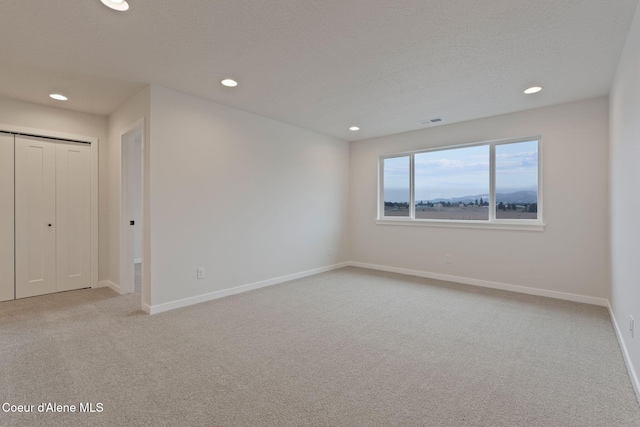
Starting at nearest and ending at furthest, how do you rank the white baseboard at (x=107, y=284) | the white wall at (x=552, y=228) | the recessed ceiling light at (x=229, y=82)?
the recessed ceiling light at (x=229, y=82) < the white wall at (x=552, y=228) < the white baseboard at (x=107, y=284)

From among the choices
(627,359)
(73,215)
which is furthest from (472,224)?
(73,215)

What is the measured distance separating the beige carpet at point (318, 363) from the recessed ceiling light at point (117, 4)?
2474 mm

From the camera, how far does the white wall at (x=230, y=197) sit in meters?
3.50

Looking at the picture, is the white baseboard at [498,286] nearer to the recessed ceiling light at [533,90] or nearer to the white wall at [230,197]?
the white wall at [230,197]

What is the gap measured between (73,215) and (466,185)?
5.83 meters

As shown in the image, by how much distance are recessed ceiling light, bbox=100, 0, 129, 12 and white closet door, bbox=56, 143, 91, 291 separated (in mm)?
3089

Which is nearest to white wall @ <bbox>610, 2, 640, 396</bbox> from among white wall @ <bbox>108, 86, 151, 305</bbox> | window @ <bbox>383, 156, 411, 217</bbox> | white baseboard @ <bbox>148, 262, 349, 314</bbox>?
window @ <bbox>383, 156, 411, 217</bbox>

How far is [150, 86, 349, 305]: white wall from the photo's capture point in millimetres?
3498

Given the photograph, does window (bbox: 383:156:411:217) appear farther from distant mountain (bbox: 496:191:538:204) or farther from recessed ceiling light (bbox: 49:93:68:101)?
recessed ceiling light (bbox: 49:93:68:101)

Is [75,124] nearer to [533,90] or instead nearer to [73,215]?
[73,215]

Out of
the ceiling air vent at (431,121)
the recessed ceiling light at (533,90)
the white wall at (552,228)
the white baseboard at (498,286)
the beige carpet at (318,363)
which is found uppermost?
the ceiling air vent at (431,121)

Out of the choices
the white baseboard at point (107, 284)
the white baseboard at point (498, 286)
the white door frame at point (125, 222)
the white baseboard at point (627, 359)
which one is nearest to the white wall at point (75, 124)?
the white baseboard at point (107, 284)

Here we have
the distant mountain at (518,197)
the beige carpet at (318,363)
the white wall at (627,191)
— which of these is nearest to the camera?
the beige carpet at (318,363)

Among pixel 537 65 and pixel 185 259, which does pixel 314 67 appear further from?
pixel 185 259
